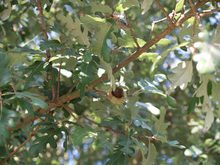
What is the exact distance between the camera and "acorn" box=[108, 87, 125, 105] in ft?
6.32

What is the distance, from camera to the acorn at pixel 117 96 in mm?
1926

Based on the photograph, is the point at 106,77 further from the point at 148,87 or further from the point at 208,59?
the point at 208,59

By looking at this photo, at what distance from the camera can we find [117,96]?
1.93m

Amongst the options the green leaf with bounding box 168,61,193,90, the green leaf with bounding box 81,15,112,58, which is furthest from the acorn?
the green leaf with bounding box 168,61,193,90

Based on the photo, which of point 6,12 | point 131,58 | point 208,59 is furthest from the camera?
point 6,12

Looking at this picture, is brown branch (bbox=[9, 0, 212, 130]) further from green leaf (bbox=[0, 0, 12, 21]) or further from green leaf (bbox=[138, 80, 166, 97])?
green leaf (bbox=[0, 0, 12, 21])

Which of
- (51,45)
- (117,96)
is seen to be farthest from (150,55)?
(51,45)

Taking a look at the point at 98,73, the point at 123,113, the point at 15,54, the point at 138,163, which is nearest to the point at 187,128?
the point at 138,163

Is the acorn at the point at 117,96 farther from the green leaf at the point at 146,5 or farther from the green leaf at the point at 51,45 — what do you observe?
the green leaf at the point at 146,5

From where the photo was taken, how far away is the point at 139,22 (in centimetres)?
360

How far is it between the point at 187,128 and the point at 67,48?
2130 millimetres

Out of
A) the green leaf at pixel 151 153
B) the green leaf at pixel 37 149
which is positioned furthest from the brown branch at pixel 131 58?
the green leaf at pixel 151 153

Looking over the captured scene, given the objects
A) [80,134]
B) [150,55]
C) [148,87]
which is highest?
[150,55]

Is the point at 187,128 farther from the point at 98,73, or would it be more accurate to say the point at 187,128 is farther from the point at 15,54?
the point at 15,54
